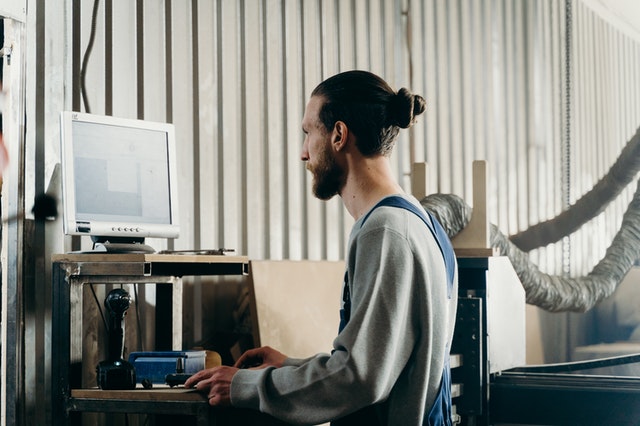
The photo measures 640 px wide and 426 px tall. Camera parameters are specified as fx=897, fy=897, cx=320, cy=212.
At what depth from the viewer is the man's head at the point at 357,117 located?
2.06 meters

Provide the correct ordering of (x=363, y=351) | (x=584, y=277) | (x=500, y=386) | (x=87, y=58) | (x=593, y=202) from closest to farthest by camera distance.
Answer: (x=363, y=351), (x=87, y=58), (x=500, y=386), (x=584, y=277), (x=593, y=202)

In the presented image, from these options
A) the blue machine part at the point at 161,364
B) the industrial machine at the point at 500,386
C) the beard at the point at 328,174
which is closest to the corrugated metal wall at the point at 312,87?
the blue machine part at the point at 161,364

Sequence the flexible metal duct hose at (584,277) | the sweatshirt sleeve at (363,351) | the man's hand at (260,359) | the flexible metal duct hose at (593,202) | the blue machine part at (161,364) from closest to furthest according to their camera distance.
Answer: the sweatshirt sleeve at (363,351)
the man's hand at (260,359)
the blue machine part at (161,364)
the flexible metal duct hose at (584,277)
the flexible metal duct hose at (593,202)

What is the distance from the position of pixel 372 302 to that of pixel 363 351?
100 mm

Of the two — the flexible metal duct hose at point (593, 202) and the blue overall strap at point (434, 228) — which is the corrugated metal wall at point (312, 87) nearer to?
the flexible metal duct hose at point (593, 202)

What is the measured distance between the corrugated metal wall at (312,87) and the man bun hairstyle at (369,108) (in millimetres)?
1284

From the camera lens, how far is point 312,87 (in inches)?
167

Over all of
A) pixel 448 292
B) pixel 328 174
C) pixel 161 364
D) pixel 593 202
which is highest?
pixel 593 202

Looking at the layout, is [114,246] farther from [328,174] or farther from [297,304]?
[297,304]

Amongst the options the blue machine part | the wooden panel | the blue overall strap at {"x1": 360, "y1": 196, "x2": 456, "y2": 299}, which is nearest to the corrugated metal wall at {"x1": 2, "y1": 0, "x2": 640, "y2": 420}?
the wooden panel

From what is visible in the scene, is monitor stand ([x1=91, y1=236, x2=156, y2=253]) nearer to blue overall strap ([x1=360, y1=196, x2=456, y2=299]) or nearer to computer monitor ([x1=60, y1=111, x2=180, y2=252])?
computer monitor ([x1=60, y1=111, x2=180, y2=252])

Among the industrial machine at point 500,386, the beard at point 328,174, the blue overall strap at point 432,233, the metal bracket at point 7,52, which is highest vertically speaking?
the metal bracket at point 7,52

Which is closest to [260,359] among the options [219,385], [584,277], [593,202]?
[219,385]

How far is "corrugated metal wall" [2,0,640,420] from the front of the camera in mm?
3238
